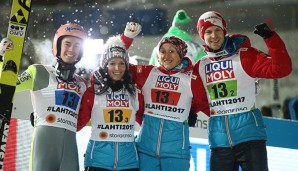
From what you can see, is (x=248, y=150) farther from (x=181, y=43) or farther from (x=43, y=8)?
(x=43, y=8)

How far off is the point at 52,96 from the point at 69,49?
417 mm

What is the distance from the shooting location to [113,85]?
4.18m

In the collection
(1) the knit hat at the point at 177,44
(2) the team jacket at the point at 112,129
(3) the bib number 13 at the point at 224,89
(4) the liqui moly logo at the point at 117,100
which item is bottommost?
(2) the team jacket at the point at 112,129

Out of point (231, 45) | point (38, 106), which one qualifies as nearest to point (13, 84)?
point (38, 106)

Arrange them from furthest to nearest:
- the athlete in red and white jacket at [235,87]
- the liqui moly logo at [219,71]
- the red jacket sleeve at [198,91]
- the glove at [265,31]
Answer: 1. the red jacket sleeve at [198,91]
2. the liqui moly logo at [219,71]
3. the athlete in red and white jacket at [235,87]
4. the glove at [265,31]

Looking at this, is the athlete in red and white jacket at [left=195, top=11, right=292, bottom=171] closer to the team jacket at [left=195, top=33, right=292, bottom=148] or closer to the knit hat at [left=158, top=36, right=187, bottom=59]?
the team jacket at [left=195, top=33, right=292, bottom=148]

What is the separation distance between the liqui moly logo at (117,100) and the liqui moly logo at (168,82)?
301 millimetres

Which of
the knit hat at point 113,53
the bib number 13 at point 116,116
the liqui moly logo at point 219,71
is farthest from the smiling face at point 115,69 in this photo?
the liqui moly logo at point 219,71

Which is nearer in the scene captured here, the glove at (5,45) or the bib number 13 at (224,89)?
the bib number 13 at (224,89)

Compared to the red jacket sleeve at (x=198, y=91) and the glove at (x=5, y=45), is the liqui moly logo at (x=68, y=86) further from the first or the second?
the red jacket sleeve at (x=198, y=91)

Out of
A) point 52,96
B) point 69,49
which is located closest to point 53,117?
point 52,96

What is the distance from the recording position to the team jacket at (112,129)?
4043 mm

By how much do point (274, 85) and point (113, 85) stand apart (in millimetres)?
7198

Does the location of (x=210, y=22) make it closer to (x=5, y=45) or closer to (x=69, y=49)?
(x=69, y=49)
